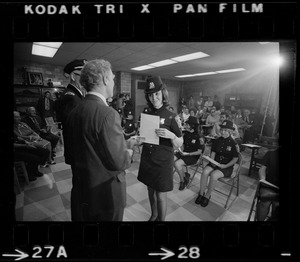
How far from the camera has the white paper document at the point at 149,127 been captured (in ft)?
4.17

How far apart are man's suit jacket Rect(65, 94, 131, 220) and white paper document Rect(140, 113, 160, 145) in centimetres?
35

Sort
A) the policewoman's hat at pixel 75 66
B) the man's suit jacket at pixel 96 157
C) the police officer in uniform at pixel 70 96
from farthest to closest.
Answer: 1. the policewoman's hat at pixel 75 66
2. the police officer in uniform at pixel 70 96
3. the man's suit jacket at pixel 96 157

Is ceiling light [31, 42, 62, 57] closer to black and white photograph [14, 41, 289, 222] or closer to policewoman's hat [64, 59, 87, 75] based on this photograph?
black and white photograph [14, 41, 289, 222]

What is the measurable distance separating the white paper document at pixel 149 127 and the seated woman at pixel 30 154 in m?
2.01

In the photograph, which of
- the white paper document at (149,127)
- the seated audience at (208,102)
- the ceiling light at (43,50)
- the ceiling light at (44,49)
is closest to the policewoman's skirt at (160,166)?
the white paper document at (149,127)

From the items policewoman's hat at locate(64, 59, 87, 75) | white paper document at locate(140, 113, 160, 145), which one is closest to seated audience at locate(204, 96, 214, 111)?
white paper document at locate(140, 113, 160, 145)

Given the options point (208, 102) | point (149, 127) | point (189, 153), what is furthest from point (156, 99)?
point (208, 102)

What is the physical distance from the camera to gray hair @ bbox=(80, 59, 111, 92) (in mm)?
967

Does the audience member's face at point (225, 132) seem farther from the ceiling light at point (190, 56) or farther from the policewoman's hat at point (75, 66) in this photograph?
the ceiling light at point (190, 56)
